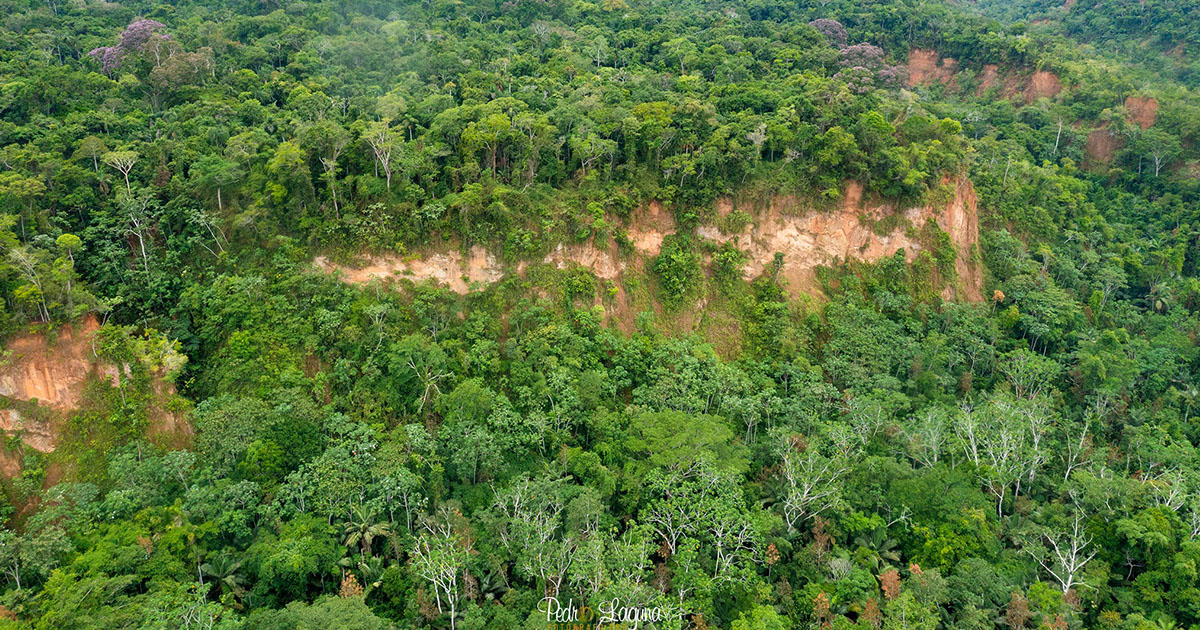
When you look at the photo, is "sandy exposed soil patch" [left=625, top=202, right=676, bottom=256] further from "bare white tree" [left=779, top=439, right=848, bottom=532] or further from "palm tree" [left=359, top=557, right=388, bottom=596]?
"palm tree" [left=359, top=557, right=388, bottom=596]

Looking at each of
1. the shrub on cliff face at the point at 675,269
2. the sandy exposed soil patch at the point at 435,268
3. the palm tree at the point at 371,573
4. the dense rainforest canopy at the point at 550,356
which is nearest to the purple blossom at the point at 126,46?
the dense rainforest canopy at the point at 550,356

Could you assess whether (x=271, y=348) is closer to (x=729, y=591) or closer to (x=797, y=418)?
(x=729, y=591)

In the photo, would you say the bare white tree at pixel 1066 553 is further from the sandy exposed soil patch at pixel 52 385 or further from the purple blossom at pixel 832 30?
the purple blossom at pixel 832 30

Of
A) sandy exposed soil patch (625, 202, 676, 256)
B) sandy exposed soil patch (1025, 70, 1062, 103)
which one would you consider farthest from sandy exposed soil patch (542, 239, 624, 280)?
sandy exposed soil patch (1025, 70, 1062, 103)

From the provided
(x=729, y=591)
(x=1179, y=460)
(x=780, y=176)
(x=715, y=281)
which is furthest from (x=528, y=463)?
(x=1179, y=460)

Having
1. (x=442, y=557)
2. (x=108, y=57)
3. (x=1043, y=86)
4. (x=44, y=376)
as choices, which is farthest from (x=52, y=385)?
(x=1043, y=86)
